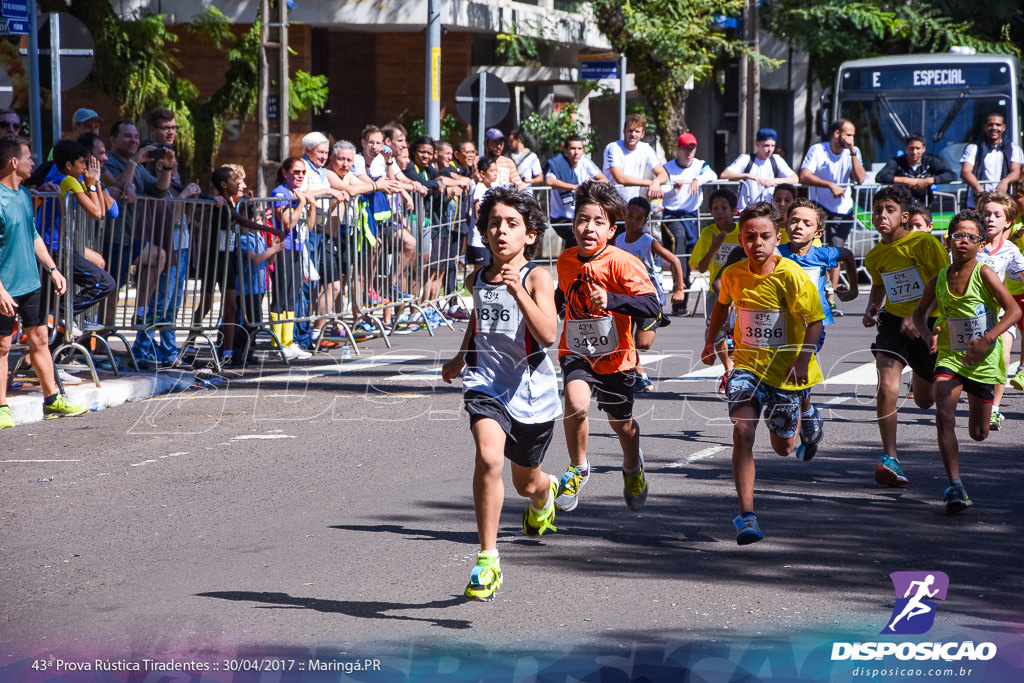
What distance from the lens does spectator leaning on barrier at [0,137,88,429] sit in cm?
898

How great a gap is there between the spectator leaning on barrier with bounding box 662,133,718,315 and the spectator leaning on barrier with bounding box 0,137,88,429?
8750mm

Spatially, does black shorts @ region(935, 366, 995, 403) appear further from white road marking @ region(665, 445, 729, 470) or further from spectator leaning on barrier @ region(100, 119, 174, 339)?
spectator leaning on barrier @ region(100, 119, 174, 339)

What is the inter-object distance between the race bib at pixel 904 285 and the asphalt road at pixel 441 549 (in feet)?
3.28

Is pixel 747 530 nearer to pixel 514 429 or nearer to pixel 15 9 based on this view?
pixel 514 429

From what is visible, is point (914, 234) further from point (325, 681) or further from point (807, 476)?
point (325, 681)

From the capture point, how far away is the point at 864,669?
180 inches

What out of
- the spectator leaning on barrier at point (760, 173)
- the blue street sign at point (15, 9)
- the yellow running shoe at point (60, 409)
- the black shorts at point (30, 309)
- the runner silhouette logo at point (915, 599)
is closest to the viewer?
the runner silhouette logo at point (915, 599)

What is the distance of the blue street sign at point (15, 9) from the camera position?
37.8 ft

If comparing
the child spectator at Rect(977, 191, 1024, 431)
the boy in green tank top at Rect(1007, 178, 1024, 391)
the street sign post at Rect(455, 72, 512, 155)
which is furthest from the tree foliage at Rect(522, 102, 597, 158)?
the child spectator at Rect(977, 191, 1024, 431)

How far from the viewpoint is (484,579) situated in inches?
202

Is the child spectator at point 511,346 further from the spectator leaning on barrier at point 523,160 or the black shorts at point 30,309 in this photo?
the spectator leaning on barrier at point 523,160

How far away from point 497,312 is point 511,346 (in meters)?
0.15

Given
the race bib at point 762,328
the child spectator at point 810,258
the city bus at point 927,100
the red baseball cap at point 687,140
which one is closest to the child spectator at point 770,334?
the race bib at point 762,328

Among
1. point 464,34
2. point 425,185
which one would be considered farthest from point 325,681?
point 464,34
